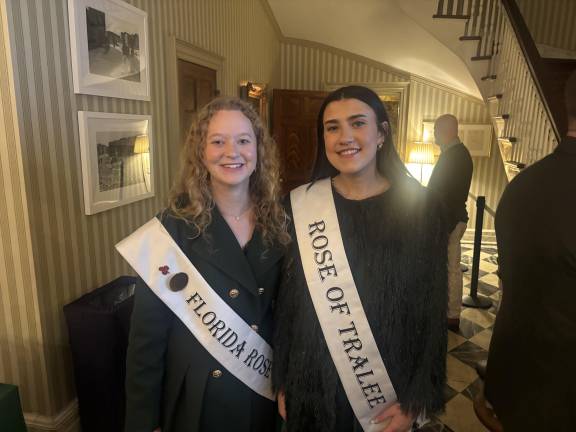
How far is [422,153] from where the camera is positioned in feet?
17.3

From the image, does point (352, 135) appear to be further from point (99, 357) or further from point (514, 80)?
point (514, 80)

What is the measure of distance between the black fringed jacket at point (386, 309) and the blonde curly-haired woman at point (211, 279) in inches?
3.6

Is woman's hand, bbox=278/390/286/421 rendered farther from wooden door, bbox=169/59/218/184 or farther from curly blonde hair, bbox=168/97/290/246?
wooden door, bbox=169/59/218/184

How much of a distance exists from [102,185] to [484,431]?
7.42ft

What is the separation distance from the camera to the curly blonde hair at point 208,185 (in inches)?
44.4

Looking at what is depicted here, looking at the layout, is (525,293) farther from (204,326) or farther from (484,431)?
(484,431)

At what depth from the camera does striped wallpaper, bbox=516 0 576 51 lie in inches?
208

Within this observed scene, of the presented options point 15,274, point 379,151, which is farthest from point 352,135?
point 15,274

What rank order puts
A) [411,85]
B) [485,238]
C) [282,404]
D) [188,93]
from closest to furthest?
[282,404] < [188,93] < [411,85] < [485,238]

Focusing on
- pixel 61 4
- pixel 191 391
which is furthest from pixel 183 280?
pixel 61 4

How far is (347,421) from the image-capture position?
1196 millimetres

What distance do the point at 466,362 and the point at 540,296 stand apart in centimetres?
174

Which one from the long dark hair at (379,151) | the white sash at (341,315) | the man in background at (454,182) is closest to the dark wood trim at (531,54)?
the man in background at (454,182)

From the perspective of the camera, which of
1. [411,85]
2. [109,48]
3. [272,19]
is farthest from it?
[411,85]
